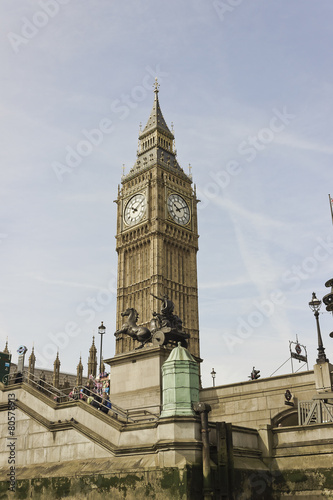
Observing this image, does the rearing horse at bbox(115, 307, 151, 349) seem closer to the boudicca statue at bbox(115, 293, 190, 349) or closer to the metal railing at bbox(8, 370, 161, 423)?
the boudicca statue at bbox(115, 293, 190, 349)

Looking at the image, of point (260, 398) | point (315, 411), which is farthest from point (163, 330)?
point (315, 411)

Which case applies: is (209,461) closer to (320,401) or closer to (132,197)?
(320,401)

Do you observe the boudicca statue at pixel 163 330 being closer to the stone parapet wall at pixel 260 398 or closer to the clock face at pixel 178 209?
the stone parapet wall at pixel 260 398

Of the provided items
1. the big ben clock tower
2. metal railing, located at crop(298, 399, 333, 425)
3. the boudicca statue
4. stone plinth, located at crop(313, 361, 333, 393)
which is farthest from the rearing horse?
the big ben clock tower

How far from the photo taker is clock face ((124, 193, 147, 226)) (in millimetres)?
89625

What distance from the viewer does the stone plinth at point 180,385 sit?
53.5ft

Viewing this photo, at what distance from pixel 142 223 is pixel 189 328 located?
19084 mm

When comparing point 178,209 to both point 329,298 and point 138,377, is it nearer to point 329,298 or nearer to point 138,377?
point 138,377

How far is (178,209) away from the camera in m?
92.4

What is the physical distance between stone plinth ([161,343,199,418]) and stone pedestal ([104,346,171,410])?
5785 mm

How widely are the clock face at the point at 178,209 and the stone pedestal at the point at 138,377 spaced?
2606 inches

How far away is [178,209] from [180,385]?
76565mm

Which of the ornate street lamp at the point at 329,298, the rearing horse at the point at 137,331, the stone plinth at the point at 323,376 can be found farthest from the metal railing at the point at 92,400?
the ornate street lamp at the point at 329,298

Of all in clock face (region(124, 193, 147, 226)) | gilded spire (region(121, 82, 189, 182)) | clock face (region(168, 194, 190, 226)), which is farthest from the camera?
gilded spire (region(121, 82, 189, 182))
